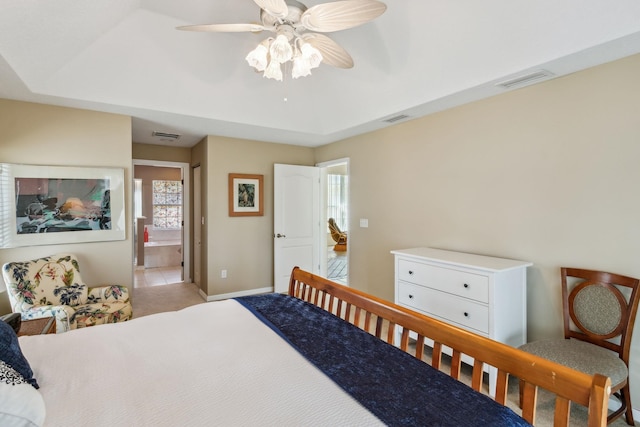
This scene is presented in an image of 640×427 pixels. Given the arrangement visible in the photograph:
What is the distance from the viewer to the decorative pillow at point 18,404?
0.80m

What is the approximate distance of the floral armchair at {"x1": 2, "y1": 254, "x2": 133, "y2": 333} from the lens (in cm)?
260

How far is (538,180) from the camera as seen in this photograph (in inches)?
99.8

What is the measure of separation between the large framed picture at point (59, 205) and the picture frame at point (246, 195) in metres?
1.46

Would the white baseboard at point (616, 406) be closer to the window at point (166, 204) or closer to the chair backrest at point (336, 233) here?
the chair backrest at point (336, 233)

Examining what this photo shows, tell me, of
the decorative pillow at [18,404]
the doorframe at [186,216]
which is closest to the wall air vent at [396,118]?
the decorative pillow at [18,404]

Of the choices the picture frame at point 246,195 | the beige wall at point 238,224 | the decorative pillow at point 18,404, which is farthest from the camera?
the picture frame at point 246,195

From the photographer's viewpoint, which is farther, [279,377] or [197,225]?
[197,225]

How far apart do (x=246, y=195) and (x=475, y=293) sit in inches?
134

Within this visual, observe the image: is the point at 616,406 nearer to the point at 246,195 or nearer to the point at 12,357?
the point at 12,357

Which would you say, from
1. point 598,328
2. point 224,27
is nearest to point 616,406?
point 598,328

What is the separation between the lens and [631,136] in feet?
6.83

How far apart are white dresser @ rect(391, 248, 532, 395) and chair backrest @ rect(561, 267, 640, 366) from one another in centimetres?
30

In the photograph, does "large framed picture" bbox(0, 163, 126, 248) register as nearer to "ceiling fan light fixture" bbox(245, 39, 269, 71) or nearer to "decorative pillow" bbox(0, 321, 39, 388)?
"ceiling fan light fixture" bbox(245, 39, 269, 71)

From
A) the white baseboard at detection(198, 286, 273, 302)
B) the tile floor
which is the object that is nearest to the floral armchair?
the white baseboard at detection(198, 286, 273, 302)
